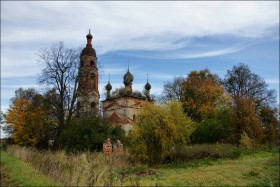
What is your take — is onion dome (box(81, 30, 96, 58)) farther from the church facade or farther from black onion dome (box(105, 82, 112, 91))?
black onion dome (box(105, 82, 112, 91))

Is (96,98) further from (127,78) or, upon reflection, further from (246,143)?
(246,143)

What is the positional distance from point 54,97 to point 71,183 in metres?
27.0

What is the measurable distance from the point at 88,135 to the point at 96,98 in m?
18.3

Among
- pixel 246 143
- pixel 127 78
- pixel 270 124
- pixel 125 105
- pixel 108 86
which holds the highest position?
pixel 127 78

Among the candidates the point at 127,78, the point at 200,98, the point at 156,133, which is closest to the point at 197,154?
the point at 156,133

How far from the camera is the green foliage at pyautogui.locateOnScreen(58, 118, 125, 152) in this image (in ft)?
78.0

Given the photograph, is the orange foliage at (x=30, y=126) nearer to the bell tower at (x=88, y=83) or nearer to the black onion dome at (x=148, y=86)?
Result: the bell tower at (x=88, y=83)

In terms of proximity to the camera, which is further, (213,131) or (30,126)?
(30,126)

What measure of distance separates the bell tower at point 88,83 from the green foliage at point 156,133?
1401cm

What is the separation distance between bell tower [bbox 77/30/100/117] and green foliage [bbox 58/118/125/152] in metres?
7.17

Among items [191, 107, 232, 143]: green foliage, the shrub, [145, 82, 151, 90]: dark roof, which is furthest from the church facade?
the shrub

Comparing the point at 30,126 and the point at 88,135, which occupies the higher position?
the point at 30,126

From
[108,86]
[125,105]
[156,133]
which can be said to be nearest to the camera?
[156,133]

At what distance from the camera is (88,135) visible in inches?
949
